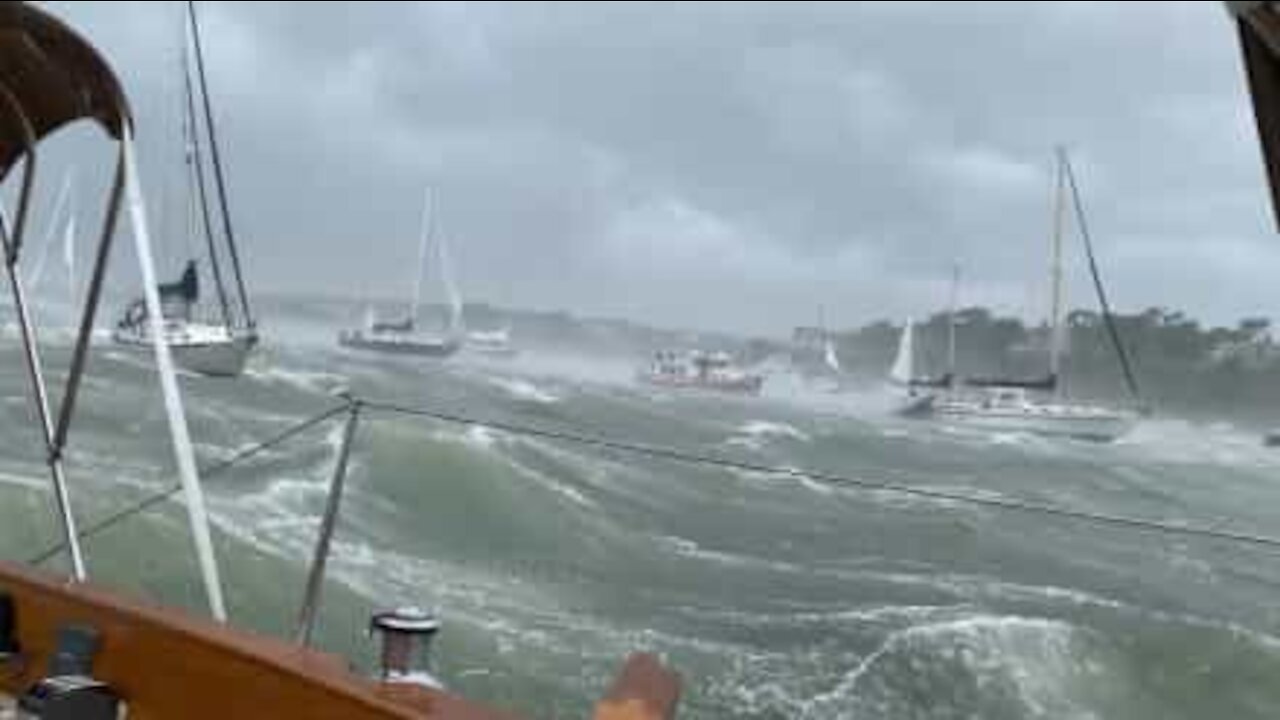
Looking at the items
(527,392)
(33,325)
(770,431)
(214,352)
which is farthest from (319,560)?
(527,392)

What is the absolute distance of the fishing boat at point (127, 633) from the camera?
2670mm

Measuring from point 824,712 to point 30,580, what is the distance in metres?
5.70

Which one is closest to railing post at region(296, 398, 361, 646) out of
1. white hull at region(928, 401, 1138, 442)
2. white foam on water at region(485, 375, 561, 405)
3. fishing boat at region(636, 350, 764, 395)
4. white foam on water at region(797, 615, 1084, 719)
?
white foam on water at region(797, 615, 1084, 719)

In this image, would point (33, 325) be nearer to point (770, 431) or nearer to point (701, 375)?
point (770, 431)

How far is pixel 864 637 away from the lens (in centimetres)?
1030

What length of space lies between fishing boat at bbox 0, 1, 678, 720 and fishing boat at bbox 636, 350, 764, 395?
6808 cm

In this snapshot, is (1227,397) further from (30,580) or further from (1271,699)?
(30,580)

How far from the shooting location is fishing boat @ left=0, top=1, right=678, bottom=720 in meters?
2.67

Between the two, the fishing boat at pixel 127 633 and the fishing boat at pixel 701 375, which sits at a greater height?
the fishing boat at pixel 127 633

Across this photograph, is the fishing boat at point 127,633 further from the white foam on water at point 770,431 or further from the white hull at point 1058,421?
the white hull at point 1058,421

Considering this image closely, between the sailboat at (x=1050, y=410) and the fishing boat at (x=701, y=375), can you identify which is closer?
the sailboat at (x=1050, y=410)

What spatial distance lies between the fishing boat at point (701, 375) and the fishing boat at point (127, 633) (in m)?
68.1

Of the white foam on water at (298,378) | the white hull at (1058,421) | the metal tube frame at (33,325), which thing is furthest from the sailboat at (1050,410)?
the metal tube frame at (33,325)

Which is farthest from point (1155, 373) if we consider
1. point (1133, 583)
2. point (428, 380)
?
point (1133, 583)
